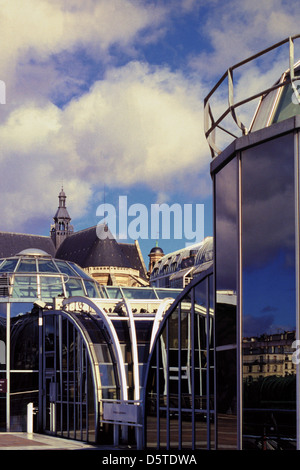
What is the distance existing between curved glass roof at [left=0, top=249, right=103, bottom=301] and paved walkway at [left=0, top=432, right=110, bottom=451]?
7.20 meters

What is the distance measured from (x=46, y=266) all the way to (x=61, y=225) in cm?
9577

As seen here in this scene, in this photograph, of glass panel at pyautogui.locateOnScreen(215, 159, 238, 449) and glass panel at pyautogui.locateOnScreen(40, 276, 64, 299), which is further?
glass panel at pyautogui.locateOnScreen(40, 276, 64, 299)

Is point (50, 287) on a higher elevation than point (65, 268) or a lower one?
lower

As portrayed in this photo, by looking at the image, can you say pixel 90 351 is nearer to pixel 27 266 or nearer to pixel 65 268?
pixel 27 266

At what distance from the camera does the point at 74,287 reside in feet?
131

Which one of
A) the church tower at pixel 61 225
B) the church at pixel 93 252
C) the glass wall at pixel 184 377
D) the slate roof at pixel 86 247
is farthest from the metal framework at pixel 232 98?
the church tower at pixel 61 225

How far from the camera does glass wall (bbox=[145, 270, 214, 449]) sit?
630 inches

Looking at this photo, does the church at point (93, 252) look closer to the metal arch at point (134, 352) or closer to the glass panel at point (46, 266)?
the glass panel at point (46, 266)

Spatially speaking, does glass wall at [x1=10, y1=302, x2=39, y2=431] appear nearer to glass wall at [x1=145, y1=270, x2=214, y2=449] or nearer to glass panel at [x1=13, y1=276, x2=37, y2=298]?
glass panel at [x1=13, y1=276, x2=37, y2=298]

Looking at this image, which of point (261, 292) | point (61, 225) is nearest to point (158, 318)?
point (261, 292)

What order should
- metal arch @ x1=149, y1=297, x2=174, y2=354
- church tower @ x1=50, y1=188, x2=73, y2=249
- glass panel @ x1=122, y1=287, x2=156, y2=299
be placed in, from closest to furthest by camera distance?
metal arch @ x1=149, y1=297, x2=174, y2=354, glass panel @ x1=122, y1=287, x2=156, y2=299, church tower @ x1=50, y1=188, x2=73, y2=249

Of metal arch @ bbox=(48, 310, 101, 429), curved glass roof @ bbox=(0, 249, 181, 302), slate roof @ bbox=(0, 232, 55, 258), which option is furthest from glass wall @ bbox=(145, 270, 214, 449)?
slate roof @ bbox=(0, 232, 55, 258)

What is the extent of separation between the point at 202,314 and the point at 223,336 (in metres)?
2.47
